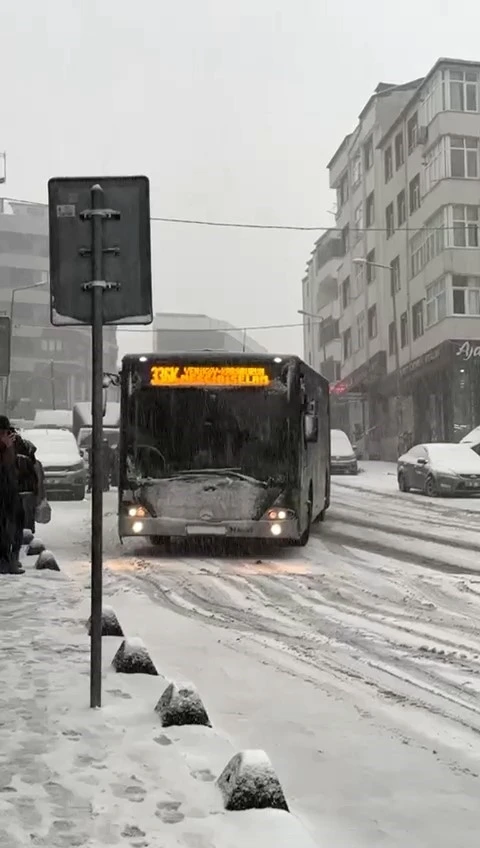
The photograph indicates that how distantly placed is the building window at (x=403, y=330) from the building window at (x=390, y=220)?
5.17 m

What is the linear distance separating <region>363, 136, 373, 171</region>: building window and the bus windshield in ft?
155

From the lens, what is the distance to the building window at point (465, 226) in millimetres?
42438

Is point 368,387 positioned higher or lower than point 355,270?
lower

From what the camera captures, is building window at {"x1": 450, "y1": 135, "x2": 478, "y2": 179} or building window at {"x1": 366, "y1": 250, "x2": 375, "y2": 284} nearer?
building window at {"x1": 450, "y1": 135, "x2": 478, "y2": 179}

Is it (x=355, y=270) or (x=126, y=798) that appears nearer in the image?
(x=126, y=798)

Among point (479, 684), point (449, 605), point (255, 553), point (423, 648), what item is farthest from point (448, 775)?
point (255, 553)

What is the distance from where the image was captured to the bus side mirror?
13.7m

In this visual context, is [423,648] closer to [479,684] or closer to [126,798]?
[479,684]

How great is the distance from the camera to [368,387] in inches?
2282

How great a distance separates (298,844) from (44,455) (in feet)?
77.7

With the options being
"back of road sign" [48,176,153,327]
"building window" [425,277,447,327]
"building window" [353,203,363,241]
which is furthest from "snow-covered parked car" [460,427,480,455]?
"back of road sign" [48,176,153,327]

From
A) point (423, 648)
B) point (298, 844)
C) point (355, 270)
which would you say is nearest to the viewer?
point (298, 844)

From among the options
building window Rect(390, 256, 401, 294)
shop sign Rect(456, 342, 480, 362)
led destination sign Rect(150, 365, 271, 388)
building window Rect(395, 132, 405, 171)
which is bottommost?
led destination sign Rect(150, 365, 271, 388)

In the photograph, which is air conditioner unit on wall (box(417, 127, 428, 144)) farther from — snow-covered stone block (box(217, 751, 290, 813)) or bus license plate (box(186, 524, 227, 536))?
snow-covered stone block (box(217, 751, 290, 813))
